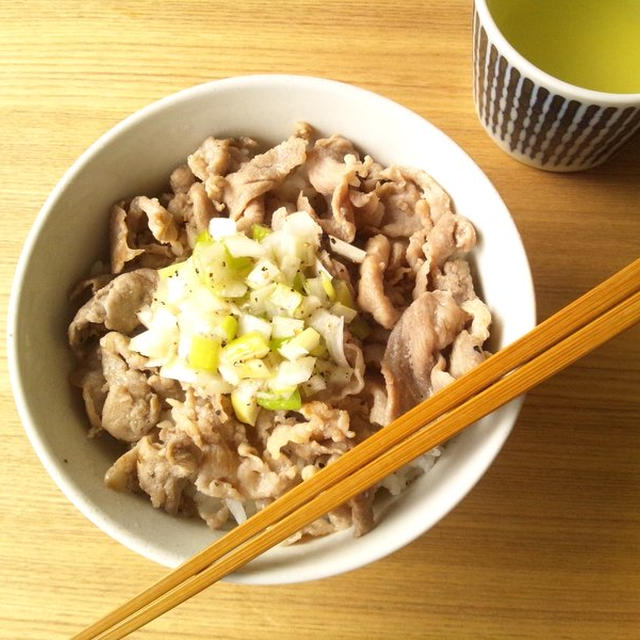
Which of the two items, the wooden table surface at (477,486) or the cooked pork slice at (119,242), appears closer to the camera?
the cooked pork slice at (119,242)

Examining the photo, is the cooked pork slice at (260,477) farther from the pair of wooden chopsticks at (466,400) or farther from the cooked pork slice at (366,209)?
the cooked pork slice at (366,209)

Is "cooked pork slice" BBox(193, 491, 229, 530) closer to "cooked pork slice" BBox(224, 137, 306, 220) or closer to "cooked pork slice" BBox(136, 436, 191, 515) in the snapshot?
"cooked pork slice" BBox(136, 436, 191, 515)

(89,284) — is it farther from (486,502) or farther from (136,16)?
(486,502)

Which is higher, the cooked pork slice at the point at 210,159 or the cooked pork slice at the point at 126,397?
the cooked pork slice at the point at 210,159

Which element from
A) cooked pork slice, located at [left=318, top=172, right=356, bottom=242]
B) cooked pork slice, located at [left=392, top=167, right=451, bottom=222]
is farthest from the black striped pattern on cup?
cooked pork slice, located at [left=318, top=172, right=356, bottom=242]

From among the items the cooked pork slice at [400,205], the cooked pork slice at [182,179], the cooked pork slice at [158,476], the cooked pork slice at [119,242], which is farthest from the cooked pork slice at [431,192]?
the cooked pork slice at [158,476]

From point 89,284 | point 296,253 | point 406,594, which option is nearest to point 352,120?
point 296,253
